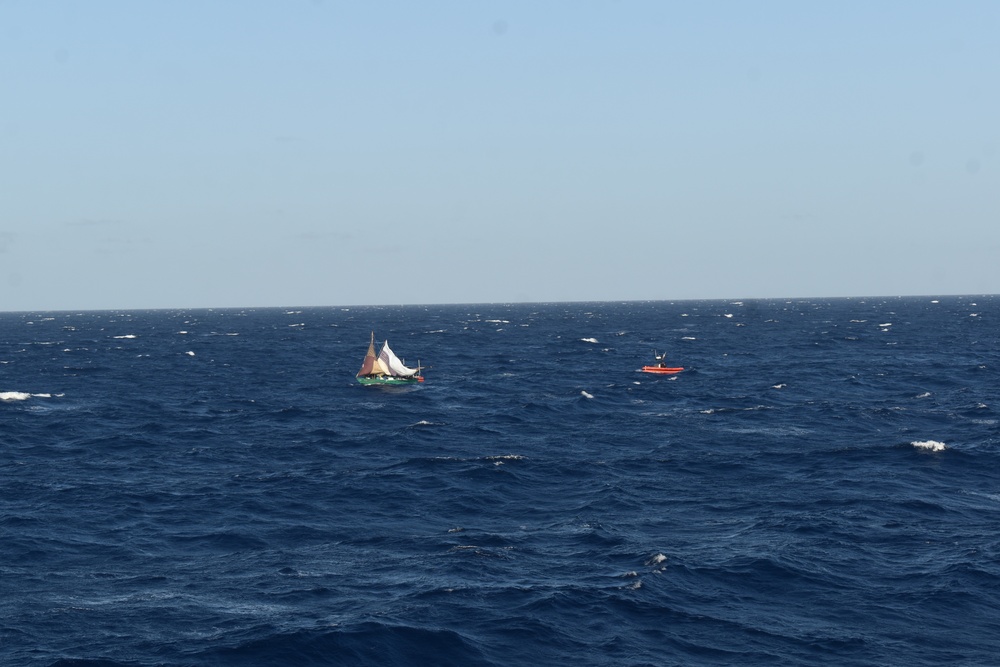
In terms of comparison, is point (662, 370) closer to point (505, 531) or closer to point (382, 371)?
point (382, 371)

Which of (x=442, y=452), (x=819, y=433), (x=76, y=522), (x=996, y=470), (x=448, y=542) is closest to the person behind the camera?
(x=448, y=542)

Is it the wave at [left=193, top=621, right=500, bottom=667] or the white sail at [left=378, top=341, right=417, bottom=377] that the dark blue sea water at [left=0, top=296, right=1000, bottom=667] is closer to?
the wave at [left=193, top=621, right=500, bottom=667]

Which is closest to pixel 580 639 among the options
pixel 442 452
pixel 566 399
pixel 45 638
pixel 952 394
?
pixel 45 638

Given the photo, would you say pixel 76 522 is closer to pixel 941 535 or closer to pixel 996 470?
pixel 941 535

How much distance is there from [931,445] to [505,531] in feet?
127

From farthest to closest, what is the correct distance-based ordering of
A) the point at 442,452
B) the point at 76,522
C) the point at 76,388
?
the point at 76,388 < the point at 442,452 < the point at 76,522

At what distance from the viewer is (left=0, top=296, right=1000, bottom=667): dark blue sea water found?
1478 inches

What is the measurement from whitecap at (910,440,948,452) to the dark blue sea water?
1.48 feet

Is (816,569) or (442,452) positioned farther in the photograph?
(442,452)

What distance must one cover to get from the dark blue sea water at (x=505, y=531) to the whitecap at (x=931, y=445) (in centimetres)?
45

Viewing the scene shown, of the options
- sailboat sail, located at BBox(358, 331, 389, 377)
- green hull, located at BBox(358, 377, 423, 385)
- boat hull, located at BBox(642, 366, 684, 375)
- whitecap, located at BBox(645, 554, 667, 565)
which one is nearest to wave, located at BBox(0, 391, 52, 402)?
green hull, located at BBox(358, 377, 423, 385)

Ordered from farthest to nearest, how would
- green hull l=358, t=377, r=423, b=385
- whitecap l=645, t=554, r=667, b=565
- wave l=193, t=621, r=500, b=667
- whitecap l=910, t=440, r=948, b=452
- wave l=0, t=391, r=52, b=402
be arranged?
1. green hull l=358, t=377, r=423, b=385
2. wave l=0, t=391, r=52, b=402
3. whitecap l=910, t=440, r=948, b=452
4. whitecap l=645, t=554, r=667, b=565
5. wave l=193, t=621, r=500, b=667

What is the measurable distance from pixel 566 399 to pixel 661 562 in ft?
208

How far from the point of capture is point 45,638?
121 ft
